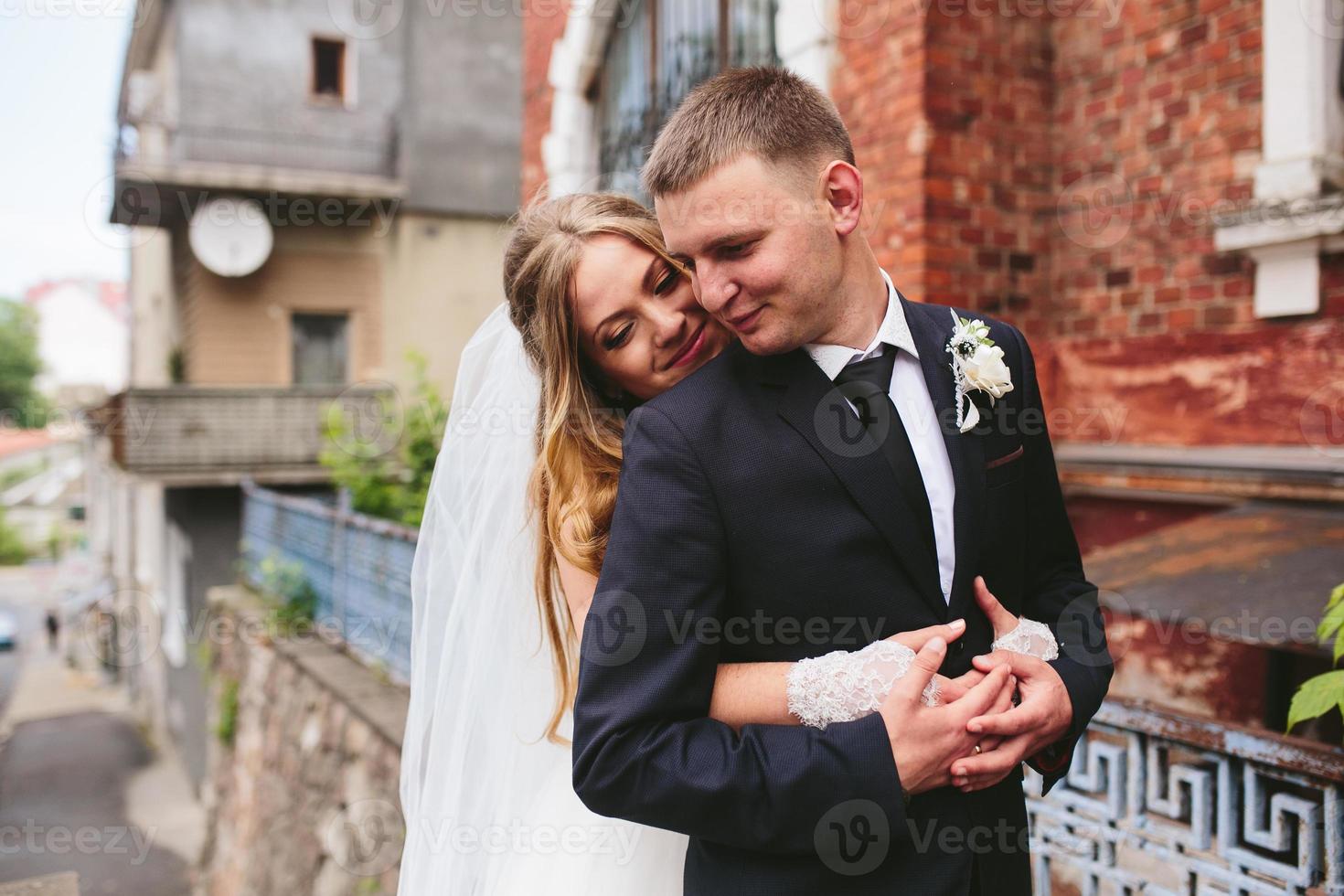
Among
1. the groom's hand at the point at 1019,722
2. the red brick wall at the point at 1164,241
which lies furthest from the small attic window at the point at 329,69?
the groom's hand at the point at 1019,722

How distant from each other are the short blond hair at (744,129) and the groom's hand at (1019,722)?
2.81ft

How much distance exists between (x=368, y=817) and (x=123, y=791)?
10772mm

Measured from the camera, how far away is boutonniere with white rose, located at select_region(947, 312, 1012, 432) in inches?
66.6

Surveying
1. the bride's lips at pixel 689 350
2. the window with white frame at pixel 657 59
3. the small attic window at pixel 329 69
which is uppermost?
the small attic window at pixel 329 69

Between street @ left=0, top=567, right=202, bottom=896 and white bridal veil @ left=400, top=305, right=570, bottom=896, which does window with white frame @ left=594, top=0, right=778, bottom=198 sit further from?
street @ left=0, top=567, right=202, bottom=896

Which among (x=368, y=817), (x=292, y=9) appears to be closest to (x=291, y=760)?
(x=368, y=817)

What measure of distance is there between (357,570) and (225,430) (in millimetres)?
6801

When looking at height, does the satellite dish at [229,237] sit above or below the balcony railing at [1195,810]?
above

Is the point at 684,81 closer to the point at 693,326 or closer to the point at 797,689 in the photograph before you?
the point at 693,326

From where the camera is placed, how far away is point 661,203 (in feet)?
5.30

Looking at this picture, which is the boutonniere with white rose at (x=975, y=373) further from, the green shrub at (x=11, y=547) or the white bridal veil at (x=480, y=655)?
the green shrub at (x=11, y=547)

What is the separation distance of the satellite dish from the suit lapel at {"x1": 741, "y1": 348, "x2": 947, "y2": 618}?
13.7 m

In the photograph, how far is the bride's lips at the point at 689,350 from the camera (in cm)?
195

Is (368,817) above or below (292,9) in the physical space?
below
